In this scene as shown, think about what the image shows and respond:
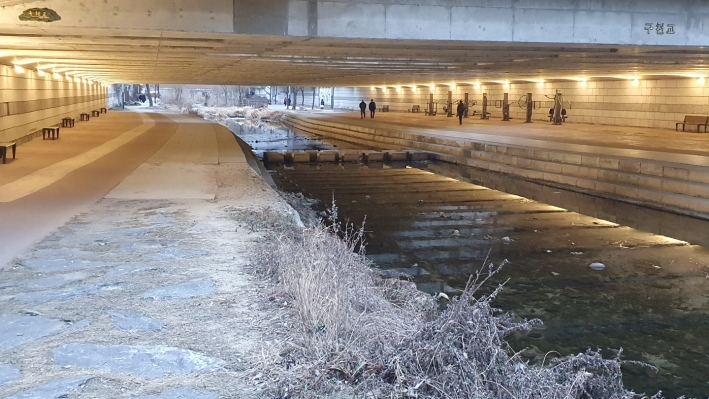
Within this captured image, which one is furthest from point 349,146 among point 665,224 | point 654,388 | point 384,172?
point 654,388

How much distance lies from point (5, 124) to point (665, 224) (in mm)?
17720

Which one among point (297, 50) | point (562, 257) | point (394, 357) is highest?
point (297, 50)

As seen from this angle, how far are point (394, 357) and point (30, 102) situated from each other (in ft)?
71.0

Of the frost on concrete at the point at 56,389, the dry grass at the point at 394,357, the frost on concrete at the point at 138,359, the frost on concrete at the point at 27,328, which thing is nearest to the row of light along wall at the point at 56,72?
the frost on concrete at the point at 27,328

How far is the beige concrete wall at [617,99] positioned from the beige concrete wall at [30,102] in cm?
2608

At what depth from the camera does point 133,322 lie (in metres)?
5.01

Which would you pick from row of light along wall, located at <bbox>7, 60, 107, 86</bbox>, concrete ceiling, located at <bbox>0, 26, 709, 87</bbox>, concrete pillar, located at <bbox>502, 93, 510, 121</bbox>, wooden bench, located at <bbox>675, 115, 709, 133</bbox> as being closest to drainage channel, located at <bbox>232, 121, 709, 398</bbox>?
concrete ceiling, located at <bbox>0, 26, 709, 87</bbox>

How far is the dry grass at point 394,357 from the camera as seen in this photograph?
3912 mm

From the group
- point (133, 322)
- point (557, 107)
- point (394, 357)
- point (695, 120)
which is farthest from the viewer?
point (557, 107)

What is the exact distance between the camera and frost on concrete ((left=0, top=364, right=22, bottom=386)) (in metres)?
3.94

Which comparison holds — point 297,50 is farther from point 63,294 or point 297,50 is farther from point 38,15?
point 63,294

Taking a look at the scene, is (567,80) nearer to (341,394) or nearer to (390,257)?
(390,257)

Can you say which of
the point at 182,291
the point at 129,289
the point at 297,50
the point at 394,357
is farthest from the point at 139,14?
the point at 394,357

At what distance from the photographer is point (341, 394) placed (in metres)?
3.93
